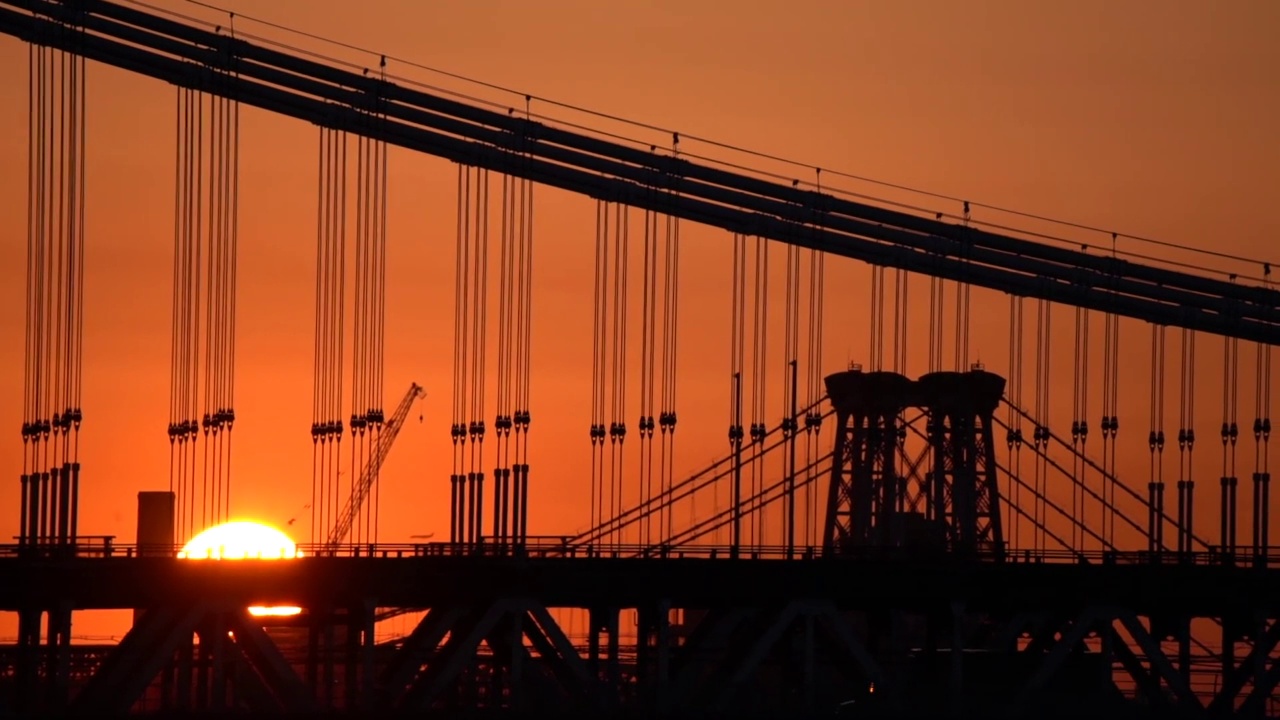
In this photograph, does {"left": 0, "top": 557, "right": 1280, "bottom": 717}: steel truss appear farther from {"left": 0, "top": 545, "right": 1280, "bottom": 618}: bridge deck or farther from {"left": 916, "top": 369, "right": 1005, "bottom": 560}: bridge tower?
{"left": 916, "top": 369, "right": 1005, "bottom": 560}: bridge tower

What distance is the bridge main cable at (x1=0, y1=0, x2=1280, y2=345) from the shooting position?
110 m

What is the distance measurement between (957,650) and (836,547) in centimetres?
647

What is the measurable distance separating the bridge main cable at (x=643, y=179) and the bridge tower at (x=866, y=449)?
2137 centimetres

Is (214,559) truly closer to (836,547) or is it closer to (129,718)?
(129,718)

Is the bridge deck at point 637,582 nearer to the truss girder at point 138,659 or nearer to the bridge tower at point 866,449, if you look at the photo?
the truss girder at point 138,659

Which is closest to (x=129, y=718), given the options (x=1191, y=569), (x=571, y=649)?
(x=571, y=649)

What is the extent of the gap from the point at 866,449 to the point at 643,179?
37420mm

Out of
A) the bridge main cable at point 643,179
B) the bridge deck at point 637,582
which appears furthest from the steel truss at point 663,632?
the bridge main cable at point 643,179

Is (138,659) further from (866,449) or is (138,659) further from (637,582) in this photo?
(866,449)

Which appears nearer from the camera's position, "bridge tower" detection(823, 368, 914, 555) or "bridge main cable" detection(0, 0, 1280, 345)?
"bridge main cable" detection(0, 0, 1280, 345)

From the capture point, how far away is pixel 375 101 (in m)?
113

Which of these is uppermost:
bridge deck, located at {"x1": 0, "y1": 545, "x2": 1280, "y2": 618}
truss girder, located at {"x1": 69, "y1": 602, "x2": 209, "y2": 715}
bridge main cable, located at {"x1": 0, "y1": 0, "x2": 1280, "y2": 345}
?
bridge main cable, located at {"x1": 0, "y1": 0, "x2": 1280, "y2": 345}

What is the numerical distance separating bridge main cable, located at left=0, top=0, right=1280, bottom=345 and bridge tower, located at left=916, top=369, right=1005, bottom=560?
2227cm

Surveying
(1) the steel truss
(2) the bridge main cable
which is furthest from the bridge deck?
(2) the bridge main cable
